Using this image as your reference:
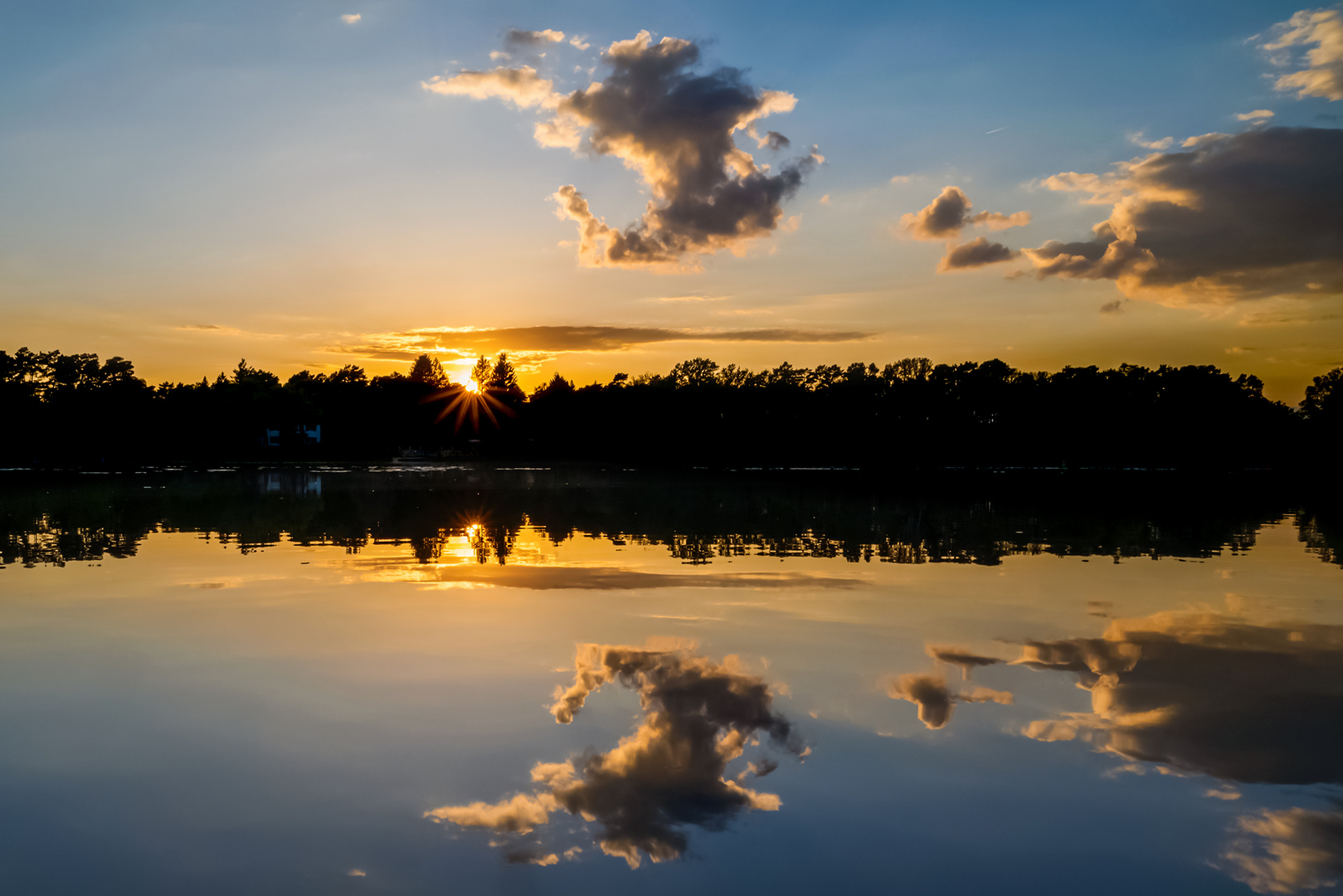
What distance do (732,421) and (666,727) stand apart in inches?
5688

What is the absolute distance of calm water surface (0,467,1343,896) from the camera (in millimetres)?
6410

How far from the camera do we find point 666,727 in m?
8.95

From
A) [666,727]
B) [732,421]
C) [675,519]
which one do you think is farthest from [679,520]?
[732,421]

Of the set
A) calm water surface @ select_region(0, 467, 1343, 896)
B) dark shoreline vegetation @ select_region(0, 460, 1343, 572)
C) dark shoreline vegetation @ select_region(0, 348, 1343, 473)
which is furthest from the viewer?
dark shoreline vegetation @ select_region(0, 348, 1343, 473)

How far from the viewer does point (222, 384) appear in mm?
175000

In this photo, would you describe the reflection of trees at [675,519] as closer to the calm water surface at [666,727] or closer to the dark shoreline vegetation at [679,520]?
the dark shoreline vegetation at [679,520]

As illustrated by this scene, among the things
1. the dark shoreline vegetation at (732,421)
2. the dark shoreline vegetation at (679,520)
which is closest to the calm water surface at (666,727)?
the dark shoreline vegetation at (679,520)

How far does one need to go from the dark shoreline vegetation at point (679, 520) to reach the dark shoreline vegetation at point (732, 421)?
66875 mm

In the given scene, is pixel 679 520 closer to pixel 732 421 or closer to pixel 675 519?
pixel 675 519

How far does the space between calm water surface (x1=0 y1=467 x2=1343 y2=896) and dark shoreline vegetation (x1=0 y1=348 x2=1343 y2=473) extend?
3887 inches

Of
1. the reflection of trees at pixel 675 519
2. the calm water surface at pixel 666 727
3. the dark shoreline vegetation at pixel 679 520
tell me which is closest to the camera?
the calm water surface at pixel 666 727

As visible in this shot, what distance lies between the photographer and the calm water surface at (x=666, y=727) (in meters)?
6.41

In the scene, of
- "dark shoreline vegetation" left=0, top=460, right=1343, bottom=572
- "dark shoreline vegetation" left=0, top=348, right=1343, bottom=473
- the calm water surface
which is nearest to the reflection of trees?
"dark shoreline vegetation" left=0, top=460, right=1343, bottom=572

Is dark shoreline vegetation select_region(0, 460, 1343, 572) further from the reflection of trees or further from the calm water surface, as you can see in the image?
the calm water surface
